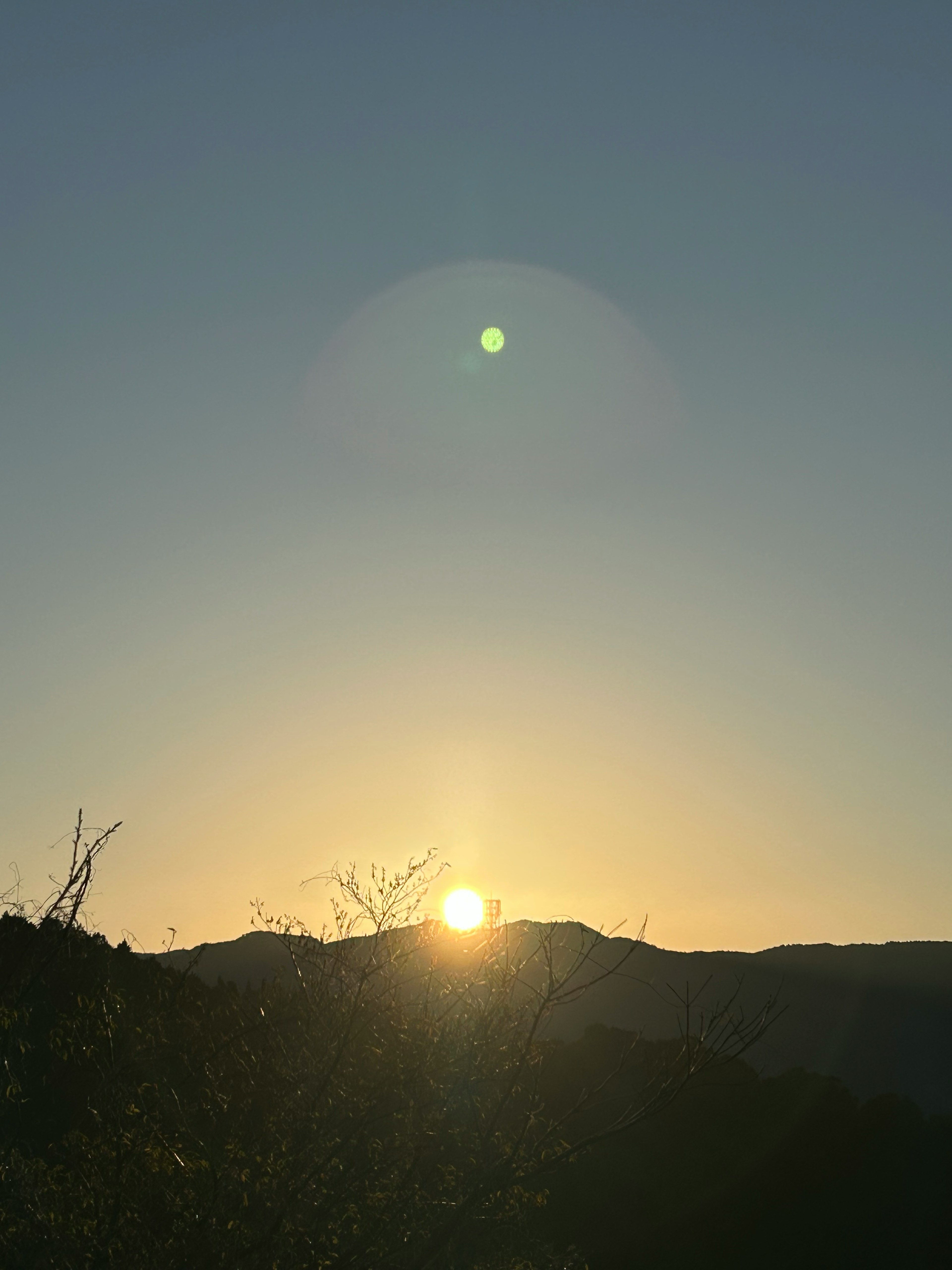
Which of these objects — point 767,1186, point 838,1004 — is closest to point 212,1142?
point 767,1186

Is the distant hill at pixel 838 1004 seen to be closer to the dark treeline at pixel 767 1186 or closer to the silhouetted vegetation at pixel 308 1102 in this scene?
the dark treeline at pixel 767 1186

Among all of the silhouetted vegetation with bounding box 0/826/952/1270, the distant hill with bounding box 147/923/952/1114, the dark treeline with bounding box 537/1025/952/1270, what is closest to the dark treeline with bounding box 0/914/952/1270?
the silhouetted vegetation with bounding box 0/826/952/1270

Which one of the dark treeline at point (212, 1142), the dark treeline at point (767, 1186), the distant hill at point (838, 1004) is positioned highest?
the distant hill at point (838, 1004)

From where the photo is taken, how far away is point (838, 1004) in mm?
113312

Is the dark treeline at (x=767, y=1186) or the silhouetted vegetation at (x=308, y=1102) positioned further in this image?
the dark treeline at (x=767, y=1186)

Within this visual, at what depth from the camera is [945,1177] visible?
108 feet

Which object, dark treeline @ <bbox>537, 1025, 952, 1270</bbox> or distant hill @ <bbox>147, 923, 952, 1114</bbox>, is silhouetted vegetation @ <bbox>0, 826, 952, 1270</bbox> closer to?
dark treeline @ <bbox>537, 1025, 952, 1270</bbox>

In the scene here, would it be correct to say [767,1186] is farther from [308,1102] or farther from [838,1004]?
[838,1004]

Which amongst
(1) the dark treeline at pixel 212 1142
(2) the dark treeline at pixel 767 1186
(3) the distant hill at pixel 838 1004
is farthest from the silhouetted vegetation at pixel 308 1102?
(3) the distant hill at pixel 838 1004

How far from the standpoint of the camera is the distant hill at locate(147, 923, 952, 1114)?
326ft

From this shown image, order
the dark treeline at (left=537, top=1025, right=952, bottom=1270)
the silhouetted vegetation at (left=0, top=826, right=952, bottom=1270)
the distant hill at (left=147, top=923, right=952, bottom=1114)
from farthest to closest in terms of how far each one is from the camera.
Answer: the distant hill at (left=147, top=923, right=952, bottom=1114), the dark treeline at (left=537, top=1025, right=952, bottom=1270), the silhouetted vegetation at (left=0, top=826, right=952, bottom=1270)

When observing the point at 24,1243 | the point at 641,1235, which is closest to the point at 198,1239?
the point at 24,1243

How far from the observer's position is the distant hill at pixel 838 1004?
3915 inches

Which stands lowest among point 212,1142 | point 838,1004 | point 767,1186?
point 767,1186
